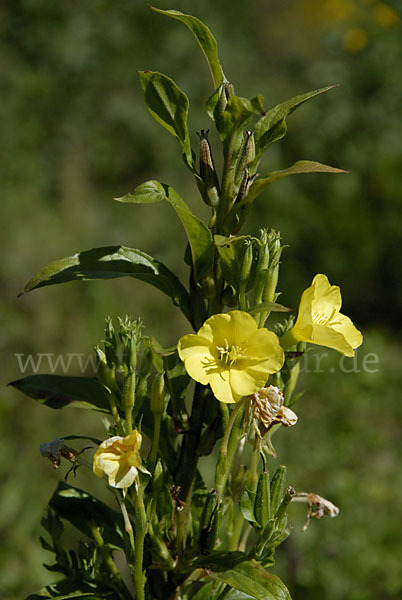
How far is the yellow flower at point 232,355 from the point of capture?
2.57 ft

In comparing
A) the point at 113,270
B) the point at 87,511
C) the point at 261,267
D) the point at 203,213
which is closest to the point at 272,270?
the point at 261,267

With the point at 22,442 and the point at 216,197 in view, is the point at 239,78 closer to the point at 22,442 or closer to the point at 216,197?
the point at 22,442

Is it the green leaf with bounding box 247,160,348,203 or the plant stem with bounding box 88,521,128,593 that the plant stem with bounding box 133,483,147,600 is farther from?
→ the green leaf with bounding box 247,160,348,203

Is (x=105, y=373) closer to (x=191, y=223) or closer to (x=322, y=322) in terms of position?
(x=191, y=223)

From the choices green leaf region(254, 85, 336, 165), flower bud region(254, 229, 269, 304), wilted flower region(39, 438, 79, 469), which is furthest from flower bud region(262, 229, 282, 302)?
wilted flower region(39, 438, 79, 469)

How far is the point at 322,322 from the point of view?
90 centimetres

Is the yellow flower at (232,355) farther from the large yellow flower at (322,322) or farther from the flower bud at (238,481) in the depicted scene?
the flower bud at (238,481)

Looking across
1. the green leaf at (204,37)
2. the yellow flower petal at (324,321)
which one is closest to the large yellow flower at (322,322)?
the yellow flower petal at (324,321)

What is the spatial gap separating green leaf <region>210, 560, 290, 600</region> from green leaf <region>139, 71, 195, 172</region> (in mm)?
587

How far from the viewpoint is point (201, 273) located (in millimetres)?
862

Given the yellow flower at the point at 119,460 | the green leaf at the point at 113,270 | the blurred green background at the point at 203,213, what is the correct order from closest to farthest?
the yellow flower at the point at 119,460
the green leaf at the point at 113,270
the blurred green background at the point at 203,213

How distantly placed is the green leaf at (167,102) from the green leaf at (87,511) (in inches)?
22.6

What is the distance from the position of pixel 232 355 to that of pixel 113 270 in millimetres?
222

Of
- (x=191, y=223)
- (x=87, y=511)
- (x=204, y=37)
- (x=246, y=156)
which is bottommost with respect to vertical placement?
(x=87, y=511)
